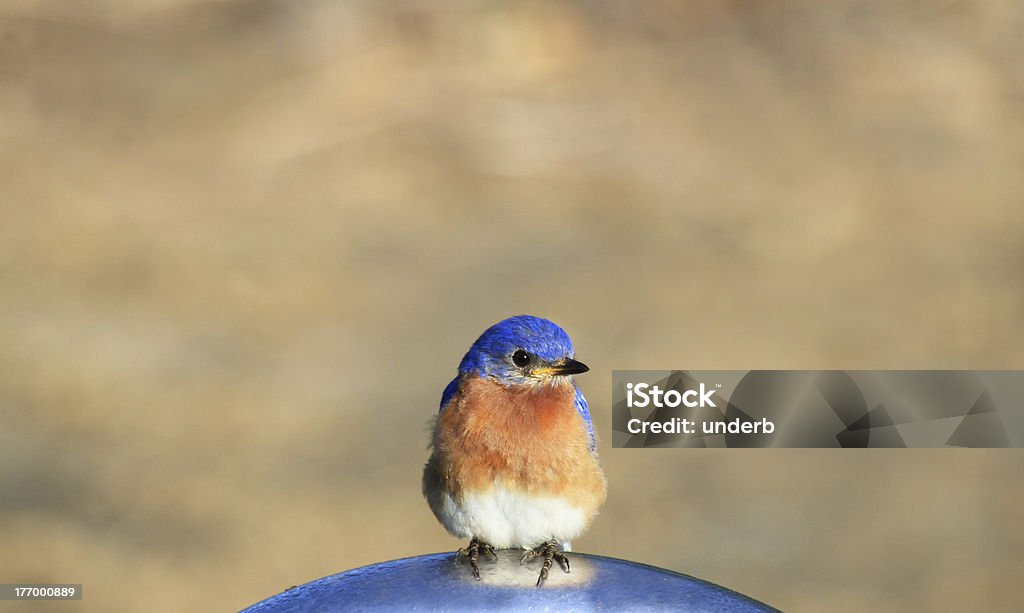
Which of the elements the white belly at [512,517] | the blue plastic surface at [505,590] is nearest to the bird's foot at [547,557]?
the blue plastic surface at [505,590]

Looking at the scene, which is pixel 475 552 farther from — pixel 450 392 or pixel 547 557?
pixel 450 392

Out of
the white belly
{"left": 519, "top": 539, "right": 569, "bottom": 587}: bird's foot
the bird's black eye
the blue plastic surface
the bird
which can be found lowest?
the blue plastic surface

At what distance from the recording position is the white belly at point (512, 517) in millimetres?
2418

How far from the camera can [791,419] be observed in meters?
6.05

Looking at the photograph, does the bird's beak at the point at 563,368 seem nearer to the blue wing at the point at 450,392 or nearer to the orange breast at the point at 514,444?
the orange breast at the point at 514,444

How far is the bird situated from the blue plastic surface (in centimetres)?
40

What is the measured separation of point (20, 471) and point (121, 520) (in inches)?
23.4

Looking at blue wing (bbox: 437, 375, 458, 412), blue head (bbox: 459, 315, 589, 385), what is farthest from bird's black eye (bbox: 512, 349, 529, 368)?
blue wing (bbox: 437, 375, 458, 412)

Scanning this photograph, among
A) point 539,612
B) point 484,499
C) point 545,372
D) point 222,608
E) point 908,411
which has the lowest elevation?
point 539,612

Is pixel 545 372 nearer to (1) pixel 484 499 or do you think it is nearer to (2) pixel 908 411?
(1) pixel 484 499

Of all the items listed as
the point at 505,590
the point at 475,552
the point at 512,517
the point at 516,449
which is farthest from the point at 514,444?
the point at 505,590

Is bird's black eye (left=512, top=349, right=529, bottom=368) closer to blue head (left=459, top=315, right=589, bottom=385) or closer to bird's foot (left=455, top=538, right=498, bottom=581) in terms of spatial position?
blue head (left=459, top=315, right=589, bottom=385)

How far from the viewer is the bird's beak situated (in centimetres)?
237

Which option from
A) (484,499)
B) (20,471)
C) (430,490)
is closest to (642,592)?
(484,499)
